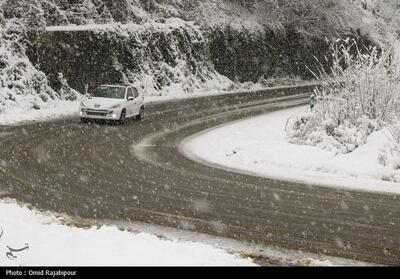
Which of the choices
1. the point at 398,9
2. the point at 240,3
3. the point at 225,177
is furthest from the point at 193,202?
the point at 398,9

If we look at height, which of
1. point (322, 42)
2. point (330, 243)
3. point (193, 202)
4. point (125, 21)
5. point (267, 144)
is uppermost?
point (330, 243)

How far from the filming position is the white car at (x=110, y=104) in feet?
76.6

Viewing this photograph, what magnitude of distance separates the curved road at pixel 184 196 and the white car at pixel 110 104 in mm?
Answer: 3451

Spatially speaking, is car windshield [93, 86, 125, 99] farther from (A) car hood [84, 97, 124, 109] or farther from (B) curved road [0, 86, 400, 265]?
(B) curved road [0, 86, 400, 265]

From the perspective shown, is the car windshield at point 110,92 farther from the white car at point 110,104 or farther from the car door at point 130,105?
the car door at point 130,105

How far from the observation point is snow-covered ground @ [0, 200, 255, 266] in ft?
23.7

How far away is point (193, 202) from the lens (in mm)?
11430

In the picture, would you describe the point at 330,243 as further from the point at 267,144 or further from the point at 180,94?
the point at 180,94

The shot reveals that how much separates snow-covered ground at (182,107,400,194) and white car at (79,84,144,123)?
12.4 feet

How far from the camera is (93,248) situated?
775 cm

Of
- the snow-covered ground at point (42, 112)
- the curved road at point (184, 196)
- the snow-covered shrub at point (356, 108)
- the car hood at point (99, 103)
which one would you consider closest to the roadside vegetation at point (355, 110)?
the snow-covered shrub at point (356, 108)
